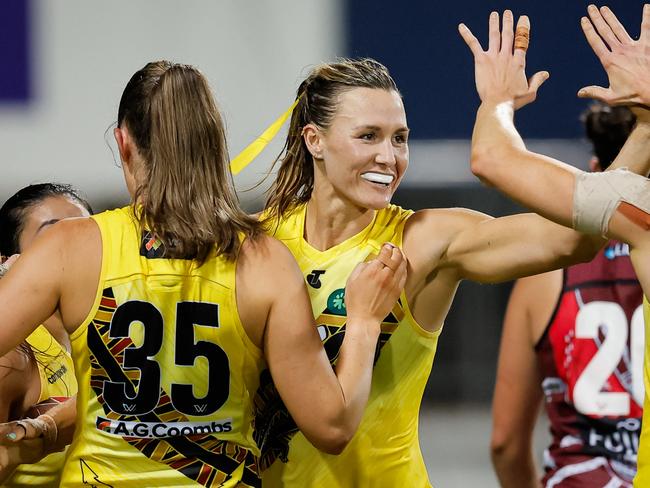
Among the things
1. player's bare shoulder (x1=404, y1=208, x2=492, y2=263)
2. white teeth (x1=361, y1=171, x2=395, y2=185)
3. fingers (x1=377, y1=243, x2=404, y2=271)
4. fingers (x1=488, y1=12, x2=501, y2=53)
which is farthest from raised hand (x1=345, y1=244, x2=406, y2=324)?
fingers (x1=488, y1=12, x2=501, y2=53)

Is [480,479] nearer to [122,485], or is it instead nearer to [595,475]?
[595,475]

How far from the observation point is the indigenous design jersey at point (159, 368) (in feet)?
7.81

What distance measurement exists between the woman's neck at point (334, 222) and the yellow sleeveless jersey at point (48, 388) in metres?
0.75

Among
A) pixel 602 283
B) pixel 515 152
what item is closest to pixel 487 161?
pixel 515 152

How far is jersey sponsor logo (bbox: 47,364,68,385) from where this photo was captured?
2.85m

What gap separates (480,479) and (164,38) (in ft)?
12.2

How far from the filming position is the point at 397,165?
3033 mm

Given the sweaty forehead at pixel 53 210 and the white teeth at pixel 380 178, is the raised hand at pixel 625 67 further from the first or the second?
the sweaty forehead at pixel 53 210

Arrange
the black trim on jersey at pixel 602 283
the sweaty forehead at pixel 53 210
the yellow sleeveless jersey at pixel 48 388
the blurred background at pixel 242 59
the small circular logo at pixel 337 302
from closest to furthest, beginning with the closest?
the yellow sleeveless jersey at pixel 48 388, the small circular logo at pixel 337 302, the sweaty forehead at pixel 53 210, the black trim on jersey at pixel 602 283, the blurred background at pixel 242 59

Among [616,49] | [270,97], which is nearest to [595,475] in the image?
[616,49]

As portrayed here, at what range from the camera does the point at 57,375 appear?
9.53 ft

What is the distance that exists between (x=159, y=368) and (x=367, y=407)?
2.48 feet

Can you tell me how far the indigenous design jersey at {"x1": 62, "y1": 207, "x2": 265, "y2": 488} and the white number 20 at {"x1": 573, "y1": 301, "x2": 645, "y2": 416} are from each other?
4.01 ft

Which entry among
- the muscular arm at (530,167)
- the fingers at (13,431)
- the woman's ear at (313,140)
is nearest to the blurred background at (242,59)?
the woman's ear at (313,140)
